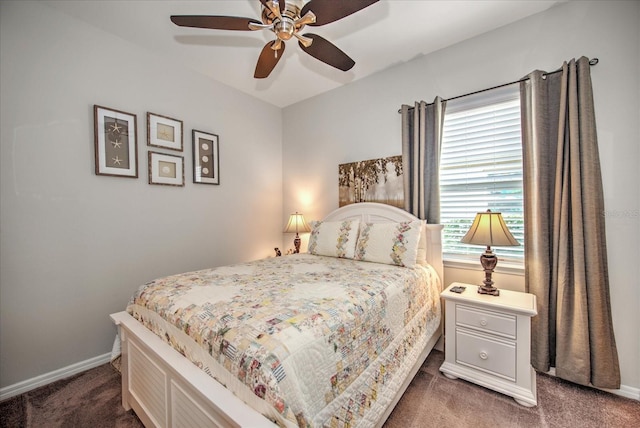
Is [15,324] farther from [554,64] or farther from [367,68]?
[554,64]

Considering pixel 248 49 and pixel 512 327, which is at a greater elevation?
pixel 248 49

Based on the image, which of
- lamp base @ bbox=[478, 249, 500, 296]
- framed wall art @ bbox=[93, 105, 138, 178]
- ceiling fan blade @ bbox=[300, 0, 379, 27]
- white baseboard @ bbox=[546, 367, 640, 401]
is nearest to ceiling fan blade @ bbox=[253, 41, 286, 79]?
ceiling fan blade @ bbox=[300, 0, 379, 27]

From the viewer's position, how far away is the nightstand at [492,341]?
167cm

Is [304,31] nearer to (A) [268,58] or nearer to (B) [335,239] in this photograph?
(A) [268,58]

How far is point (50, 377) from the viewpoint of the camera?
1.96m

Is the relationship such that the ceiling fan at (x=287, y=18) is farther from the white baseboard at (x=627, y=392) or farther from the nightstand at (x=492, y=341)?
the white baseboard at (x=627, y=392)

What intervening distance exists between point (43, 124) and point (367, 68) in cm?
280

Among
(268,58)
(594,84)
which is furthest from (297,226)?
(594,84)

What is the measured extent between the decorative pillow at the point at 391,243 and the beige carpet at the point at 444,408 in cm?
88

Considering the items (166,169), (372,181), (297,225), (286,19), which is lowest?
(297,225)

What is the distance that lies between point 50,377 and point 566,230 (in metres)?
3.81

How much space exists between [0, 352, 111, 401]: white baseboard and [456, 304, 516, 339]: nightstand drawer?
2846mm

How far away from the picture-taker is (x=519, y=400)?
5.40 ft

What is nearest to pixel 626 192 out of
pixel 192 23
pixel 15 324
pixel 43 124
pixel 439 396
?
pixel 439 396
